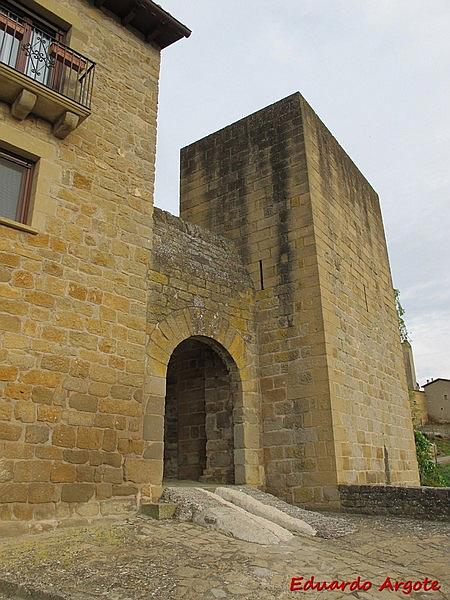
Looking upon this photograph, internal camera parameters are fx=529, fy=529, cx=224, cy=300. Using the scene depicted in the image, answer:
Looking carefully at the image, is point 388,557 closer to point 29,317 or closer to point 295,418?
point 295,418

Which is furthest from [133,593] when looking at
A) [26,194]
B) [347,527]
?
[26,194]

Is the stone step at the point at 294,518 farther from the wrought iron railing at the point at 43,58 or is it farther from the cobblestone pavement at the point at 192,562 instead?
the wrought iron railing at the point at 43,58

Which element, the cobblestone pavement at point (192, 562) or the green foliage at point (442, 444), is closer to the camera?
the cobblestone pavement at point (192, 562)

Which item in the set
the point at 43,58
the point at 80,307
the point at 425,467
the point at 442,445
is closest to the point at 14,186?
the point at 80,307

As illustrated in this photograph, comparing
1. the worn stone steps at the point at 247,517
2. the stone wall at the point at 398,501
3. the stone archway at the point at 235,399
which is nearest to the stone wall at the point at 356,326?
the stone wall at the point at 398,501

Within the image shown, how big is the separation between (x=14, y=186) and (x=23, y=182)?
0.12 m

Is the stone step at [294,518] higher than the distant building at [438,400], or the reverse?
the distant building at [438,400]

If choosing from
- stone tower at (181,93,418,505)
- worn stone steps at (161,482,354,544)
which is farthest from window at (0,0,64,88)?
worn stone steps at (161,482,354,544)

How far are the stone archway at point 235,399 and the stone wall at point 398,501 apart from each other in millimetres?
1500

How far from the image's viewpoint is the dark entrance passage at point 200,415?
8.45m

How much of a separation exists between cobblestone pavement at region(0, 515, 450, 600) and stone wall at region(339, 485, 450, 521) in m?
1.01

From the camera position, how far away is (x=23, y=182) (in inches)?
232

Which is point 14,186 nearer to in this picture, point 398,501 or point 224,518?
point 224,518

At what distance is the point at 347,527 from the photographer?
6.14 m
